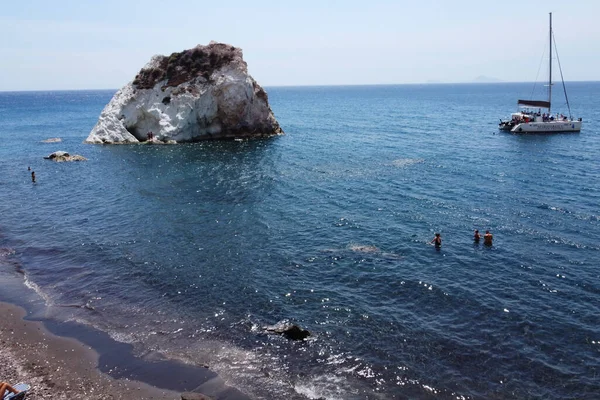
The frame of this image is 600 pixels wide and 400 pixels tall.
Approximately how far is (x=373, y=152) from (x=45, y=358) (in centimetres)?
5841

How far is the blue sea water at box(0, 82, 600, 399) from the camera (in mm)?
21734

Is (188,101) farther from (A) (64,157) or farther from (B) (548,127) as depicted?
(B) (548,127)

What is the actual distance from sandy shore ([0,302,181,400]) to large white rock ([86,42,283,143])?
5824cm

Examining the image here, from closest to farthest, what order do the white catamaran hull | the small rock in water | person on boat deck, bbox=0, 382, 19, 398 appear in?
person on boat deck, bbox=0, 382, 19, 398, the small rock in water, the white catamaran hull

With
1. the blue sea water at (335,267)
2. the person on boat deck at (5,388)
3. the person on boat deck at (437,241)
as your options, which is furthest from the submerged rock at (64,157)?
the person on boat deck at (5,388)

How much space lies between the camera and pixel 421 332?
24.2 metres

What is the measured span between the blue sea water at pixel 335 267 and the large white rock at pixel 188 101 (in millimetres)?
16874

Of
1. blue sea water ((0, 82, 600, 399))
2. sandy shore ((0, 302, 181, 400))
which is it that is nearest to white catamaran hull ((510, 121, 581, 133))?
blue sea water ((0, 82, 600, 399))

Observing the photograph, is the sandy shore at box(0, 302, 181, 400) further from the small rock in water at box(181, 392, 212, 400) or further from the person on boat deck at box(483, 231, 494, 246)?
the person on boat deck at box(483, 231, 494, 246)

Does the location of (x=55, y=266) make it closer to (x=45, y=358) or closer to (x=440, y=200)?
(x=45, y=358)

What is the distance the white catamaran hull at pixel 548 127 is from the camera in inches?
3494

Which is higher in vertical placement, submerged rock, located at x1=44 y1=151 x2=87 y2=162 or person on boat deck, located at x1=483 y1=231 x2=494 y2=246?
submerged rock, located at x1=44 y1=151 x2=87 y2=162

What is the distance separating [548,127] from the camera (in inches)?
3516

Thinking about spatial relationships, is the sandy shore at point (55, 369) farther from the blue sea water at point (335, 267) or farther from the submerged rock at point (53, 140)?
the submerged rock at point (53, 140)
